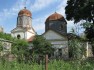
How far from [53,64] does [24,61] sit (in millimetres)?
1453

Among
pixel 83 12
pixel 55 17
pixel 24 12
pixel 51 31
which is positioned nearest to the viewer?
pixel 83 12

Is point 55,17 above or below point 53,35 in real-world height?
above

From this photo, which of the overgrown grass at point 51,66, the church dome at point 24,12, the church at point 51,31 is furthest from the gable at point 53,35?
the overgrown grass at point 51,66

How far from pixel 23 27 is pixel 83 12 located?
88.9 feet

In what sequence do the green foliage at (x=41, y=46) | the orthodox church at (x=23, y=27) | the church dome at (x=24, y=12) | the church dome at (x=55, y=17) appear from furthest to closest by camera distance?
1. the church dome at (x=24, y=12)
2. the orthodox church at (x=23, y=27)
3. the church dome at (x=55, y=17)
4. the green foliage at (x=41, y=46)

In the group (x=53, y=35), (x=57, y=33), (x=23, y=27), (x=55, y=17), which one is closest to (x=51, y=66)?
(x=57, y=33)

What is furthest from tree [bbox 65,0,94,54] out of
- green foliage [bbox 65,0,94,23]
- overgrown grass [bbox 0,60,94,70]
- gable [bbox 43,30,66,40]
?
overgrown grass [bbox 0,60,94,70]

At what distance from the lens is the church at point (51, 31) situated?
56834mm

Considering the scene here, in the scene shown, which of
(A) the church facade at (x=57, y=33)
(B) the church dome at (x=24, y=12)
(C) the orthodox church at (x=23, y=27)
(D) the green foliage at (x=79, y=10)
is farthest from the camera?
(B) the church dome at (x=24, y=12)

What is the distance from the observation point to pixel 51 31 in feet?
192

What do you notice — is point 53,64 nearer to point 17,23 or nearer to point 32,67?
point 32,67

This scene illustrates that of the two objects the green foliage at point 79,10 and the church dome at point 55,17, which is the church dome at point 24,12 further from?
the green foliage at point 79,10

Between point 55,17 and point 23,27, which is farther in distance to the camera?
point 23,27

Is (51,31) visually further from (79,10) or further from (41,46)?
(79,10)
